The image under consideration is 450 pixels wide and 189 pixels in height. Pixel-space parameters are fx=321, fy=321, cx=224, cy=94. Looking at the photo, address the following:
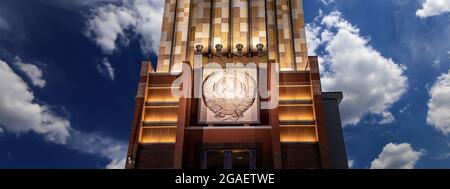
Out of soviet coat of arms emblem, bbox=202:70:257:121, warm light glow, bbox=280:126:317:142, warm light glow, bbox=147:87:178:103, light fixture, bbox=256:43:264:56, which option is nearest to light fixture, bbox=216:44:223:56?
soviet coat of arms emblem, bbox=202:70:257:121

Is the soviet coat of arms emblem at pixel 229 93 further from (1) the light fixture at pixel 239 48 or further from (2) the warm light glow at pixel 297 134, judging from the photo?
(2) the warm light glow at pixel 297 134

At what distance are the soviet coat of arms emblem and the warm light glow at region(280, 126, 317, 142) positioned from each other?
1818 mm

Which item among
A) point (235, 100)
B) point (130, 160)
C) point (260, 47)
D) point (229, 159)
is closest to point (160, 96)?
point (130, 160)

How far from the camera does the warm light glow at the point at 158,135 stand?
43.6ft

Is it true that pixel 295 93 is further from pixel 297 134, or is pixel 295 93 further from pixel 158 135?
pixel 158 135

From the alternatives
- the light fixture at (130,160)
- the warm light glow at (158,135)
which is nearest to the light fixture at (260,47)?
the warm light glow at (158,135)

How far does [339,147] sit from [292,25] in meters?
6.59

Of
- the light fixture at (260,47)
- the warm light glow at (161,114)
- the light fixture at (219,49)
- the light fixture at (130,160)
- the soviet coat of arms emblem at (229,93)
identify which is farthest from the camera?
the light fixture at (219,49)

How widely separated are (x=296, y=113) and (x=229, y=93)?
3.00m

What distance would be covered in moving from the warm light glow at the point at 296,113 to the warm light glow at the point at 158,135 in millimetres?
4655

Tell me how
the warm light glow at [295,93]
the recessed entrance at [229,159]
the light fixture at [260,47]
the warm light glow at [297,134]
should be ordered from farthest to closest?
the light fixture at [260,47]
the warm light glow at [295,93]
the warm light glow at [297,134]
the recessed entrance at [229,159]
